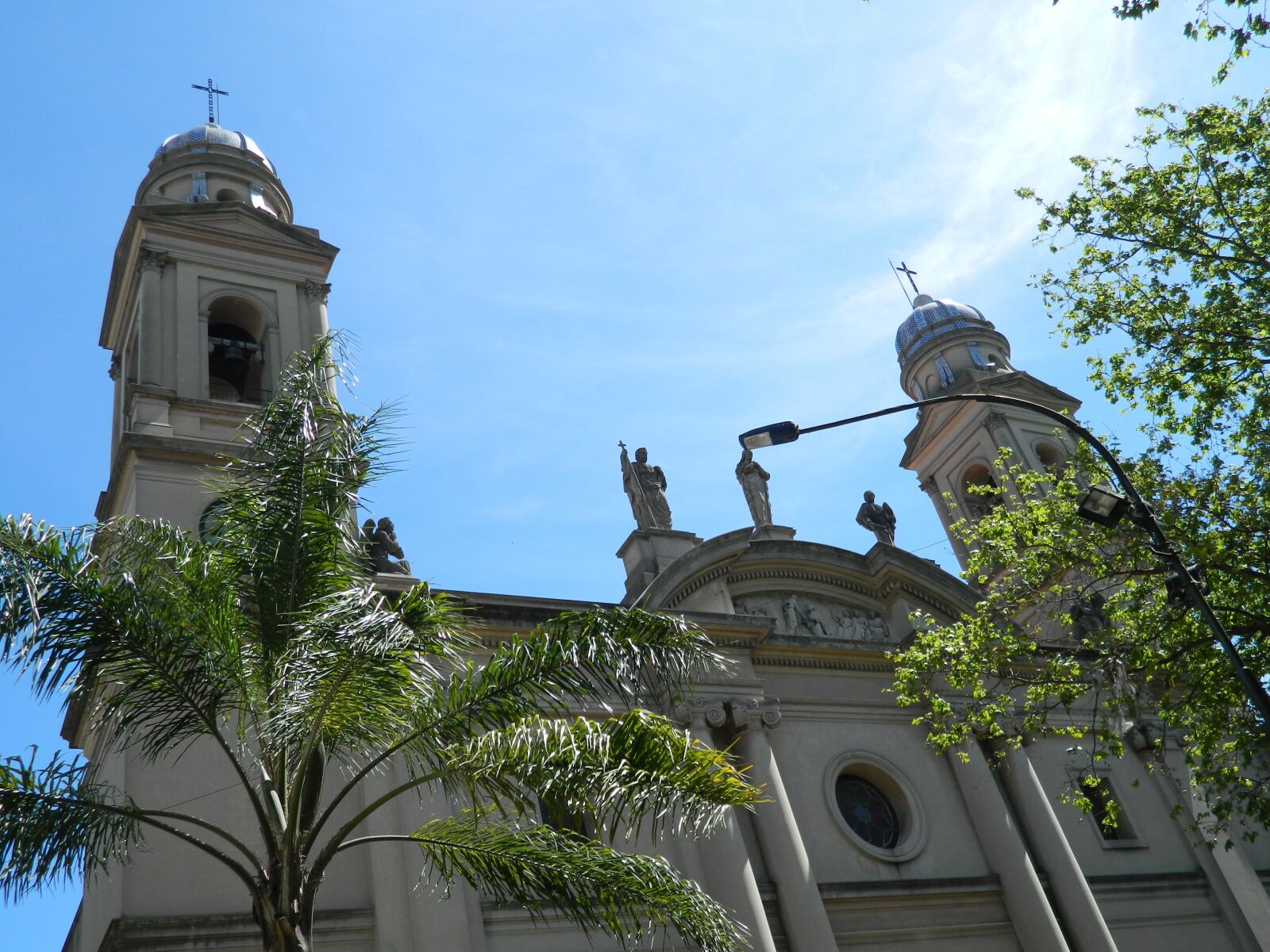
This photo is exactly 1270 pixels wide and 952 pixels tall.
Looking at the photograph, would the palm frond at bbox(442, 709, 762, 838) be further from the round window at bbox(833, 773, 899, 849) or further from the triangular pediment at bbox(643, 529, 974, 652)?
the round window at bbox(833, 773, 899, 849)

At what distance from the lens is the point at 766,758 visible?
17.5 meters

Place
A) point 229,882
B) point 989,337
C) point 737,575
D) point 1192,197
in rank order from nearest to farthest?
point 229,882 → point 1192,197 → point 737,575 → point 989,337

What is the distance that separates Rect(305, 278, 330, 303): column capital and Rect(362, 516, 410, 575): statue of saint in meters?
5.79

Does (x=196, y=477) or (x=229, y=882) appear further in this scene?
(x=196, y=477)

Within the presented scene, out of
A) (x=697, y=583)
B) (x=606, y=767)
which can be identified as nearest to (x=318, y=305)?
(x=697, y=583)

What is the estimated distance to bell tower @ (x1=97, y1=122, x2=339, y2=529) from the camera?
664 inches

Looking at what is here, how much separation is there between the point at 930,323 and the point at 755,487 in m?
10.9

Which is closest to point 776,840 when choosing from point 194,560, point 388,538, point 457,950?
point 457,950

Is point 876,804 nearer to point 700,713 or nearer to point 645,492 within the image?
point 700,713

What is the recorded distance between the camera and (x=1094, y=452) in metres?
17.4

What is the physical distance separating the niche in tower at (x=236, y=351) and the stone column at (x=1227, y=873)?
1673 centimetres

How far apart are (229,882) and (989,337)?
78.3ft

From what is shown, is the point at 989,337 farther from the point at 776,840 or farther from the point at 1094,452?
the point at 776,840

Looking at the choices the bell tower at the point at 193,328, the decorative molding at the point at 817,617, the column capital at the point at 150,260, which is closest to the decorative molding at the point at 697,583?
the decorative molding at the point at 817,617
